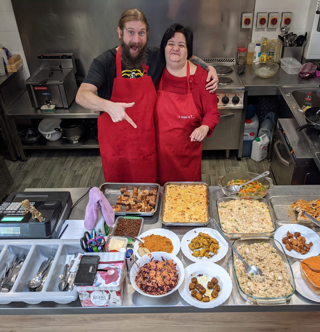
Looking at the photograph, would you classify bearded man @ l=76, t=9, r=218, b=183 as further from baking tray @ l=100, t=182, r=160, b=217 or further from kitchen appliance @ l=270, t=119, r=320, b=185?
kitchen appliance @ l=270, t=119, r=320, b=185

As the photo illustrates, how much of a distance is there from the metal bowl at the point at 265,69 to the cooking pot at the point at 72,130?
2333 millimetres

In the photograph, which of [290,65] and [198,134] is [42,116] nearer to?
[198,134]

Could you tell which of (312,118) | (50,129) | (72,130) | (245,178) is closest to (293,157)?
(312,118)

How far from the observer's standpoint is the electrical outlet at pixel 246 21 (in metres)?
3.98

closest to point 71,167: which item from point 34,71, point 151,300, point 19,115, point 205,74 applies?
point 19,115

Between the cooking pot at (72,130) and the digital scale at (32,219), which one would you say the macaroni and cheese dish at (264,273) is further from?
the cooking pot at (72,130)

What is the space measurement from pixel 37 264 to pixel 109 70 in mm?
1356

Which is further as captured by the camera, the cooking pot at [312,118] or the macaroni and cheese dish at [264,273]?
the cooking pot at [312,118]

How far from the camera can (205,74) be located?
2.39 meters

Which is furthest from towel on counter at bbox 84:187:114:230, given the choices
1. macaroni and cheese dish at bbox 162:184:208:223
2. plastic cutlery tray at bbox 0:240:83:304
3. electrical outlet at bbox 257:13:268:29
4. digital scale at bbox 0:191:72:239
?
electrical outlet at bbox 257:13:268:29

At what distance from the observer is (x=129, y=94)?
2355mm

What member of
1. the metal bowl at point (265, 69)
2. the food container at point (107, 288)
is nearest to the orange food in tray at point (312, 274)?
the food container at point (107, 288)

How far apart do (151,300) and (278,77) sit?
3261 millimetres

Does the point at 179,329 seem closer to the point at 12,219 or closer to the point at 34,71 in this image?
the point at 12,219
